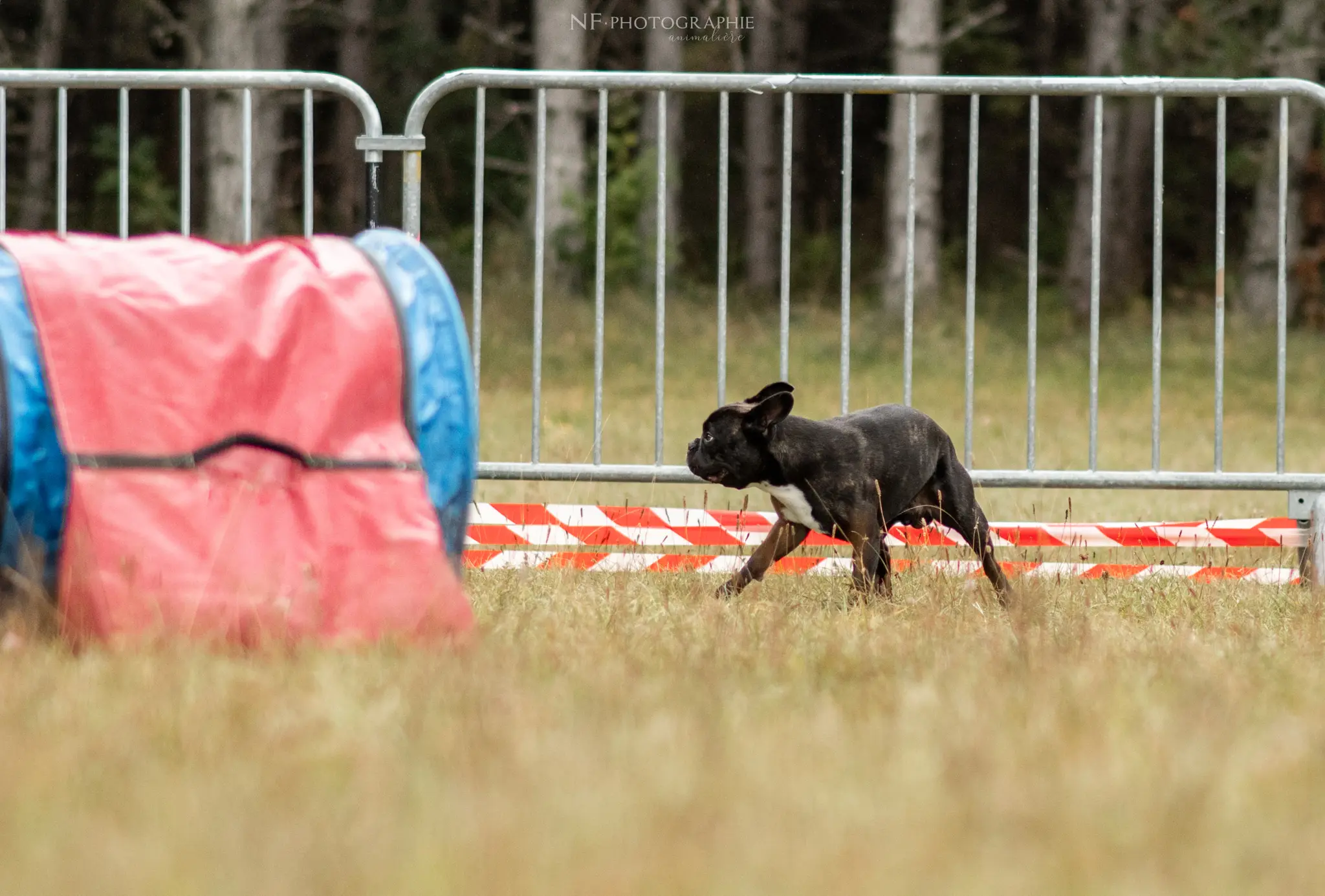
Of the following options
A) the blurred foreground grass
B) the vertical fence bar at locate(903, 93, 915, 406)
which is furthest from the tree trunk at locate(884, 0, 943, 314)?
the blurred foreground grass

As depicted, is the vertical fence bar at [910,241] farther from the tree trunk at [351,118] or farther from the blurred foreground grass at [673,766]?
the tree trunk at [351,118]

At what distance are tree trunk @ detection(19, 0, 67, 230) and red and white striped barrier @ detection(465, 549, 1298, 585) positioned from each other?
20.3 metres

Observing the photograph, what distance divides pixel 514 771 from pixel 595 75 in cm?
350

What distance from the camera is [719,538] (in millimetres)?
6105

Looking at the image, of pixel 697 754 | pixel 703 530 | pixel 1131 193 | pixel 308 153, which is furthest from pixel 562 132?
pixel 697 754

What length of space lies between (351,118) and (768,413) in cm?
2519

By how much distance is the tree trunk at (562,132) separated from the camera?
18875 millimetres

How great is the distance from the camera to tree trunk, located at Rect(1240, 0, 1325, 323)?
20.2 metres

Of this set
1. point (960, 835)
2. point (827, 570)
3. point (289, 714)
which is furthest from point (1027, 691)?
point (827, 570)

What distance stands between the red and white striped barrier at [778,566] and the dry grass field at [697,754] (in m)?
0.60

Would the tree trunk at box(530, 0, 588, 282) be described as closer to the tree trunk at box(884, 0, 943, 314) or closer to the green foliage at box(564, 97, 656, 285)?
the green foliage at box(564, 97, 656, 285)

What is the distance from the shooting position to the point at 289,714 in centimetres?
318

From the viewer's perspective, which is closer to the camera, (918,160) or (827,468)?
(827,468)

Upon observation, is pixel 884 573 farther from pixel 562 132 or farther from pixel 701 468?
pixel 562 132
